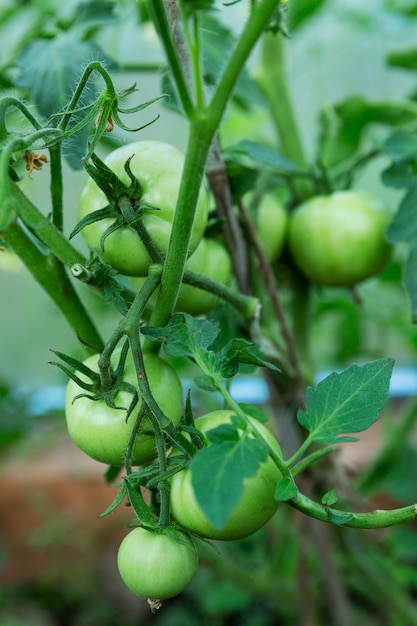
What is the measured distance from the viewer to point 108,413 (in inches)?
12.2

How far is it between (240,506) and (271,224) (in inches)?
13.4

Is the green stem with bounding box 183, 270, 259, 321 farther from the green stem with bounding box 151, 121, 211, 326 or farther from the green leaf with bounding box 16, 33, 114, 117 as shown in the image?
the green leaf with bounding box 16, 33, 114, 117

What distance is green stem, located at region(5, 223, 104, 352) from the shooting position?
369 millimetres

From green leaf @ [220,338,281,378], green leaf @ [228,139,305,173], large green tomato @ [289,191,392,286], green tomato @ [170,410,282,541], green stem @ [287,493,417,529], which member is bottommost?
large green tomato @ [289,191,392,286]

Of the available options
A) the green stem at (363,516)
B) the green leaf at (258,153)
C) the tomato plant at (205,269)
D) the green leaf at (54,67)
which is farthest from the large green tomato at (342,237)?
the green stem at (363,516)

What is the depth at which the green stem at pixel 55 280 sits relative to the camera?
0.37 meters

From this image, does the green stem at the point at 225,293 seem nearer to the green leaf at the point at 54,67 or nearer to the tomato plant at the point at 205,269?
the tomato plant at the point at 205,269

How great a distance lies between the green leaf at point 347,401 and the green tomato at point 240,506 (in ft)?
0.08

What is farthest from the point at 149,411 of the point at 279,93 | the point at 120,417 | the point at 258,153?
the point at 279,93

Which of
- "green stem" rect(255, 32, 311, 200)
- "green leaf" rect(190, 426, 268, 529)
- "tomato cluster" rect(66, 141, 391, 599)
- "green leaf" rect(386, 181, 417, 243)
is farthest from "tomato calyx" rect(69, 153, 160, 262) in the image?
"green stem" rect(255, 32, 311, 200)

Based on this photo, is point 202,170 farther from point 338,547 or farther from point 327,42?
point 327,42

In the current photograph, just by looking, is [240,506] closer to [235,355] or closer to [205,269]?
[235,355]

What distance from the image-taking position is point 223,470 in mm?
241

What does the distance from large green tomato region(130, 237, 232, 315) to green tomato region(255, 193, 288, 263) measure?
0.42ft
